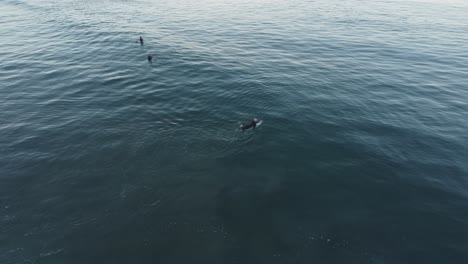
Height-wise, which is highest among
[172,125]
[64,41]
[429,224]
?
[64,41]

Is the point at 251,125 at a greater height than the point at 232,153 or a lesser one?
greater

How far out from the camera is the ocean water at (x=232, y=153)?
740 inches

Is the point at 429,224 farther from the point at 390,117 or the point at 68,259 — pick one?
the point at 68,259

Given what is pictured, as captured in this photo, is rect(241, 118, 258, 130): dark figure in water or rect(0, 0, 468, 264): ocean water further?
rect(241, 118, 258, 130): dark figure in water

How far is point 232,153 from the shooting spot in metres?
27.2

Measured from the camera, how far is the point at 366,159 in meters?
26.5

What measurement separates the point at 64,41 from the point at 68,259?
58818 mm

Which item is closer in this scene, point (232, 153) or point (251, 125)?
point (232, 153)

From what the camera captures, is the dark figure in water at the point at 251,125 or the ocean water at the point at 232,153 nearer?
the ocean water at the point at 232,153

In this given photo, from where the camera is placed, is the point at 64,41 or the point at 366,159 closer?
the point at 366,159

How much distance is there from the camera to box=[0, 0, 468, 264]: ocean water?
1880 centimetres

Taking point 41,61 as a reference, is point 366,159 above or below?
below

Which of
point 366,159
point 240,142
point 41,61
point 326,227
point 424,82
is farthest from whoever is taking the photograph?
point 41,61

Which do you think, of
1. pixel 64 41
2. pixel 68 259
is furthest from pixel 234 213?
pixel 64 41
